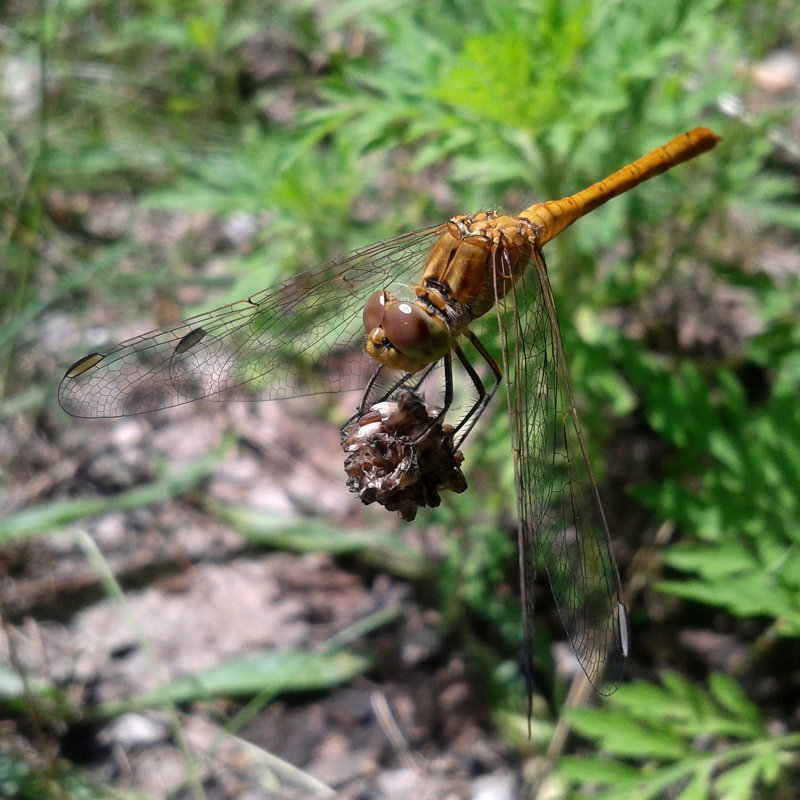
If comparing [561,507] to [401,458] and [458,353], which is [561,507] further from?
A: [458,353]

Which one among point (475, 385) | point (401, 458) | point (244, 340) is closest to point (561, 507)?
point (401, 458)

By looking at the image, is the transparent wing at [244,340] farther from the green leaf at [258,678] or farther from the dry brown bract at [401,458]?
the green leaf at [258,678]

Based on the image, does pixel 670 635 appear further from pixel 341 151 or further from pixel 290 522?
pixel 341 151

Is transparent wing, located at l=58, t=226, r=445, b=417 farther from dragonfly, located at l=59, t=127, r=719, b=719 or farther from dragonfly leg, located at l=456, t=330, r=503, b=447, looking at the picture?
dragonfly leg, located at l=456, t=330, r=503, b=447

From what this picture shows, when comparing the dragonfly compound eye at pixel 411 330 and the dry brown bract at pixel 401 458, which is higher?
the dragonfly compound eye at pixel 411 330

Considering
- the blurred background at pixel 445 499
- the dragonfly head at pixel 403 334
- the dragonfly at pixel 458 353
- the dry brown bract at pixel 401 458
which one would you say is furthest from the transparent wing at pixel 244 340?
the blurred background at pixel 445 499
